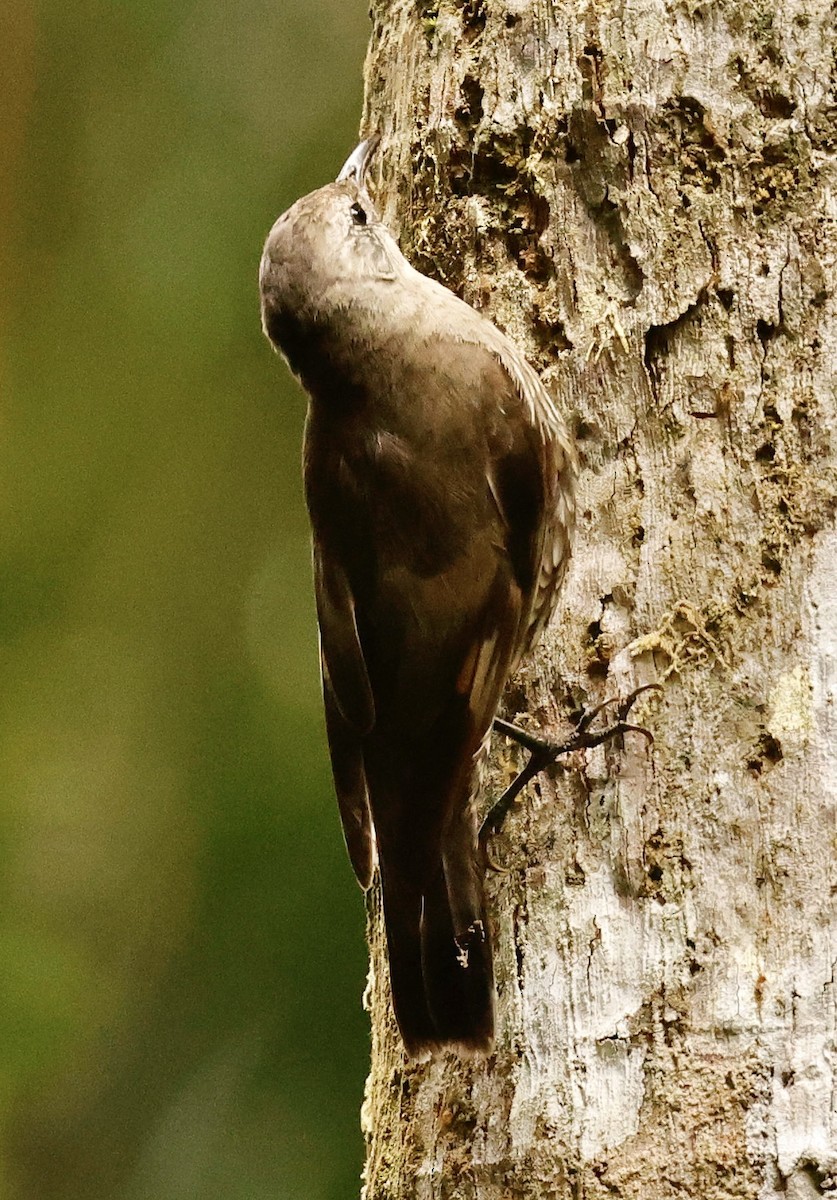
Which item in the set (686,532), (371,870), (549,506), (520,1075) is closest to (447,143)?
(549,506)

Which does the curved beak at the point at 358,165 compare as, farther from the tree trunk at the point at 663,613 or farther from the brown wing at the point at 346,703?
the brown wing at the point at 346,703

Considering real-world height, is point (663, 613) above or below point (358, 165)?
below

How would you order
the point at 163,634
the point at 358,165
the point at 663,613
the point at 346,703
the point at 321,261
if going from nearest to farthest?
the point at 663,613 → the point at 346,703 → the point at 321,261 → the point at 358,165 → the point at 163,634

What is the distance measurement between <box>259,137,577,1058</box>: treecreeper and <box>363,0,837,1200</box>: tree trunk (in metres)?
0.08

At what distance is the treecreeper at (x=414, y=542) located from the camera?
9.27 feet

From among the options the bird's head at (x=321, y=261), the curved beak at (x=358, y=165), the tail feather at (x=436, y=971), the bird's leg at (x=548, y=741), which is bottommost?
the tail feather at (x=436, y=971)

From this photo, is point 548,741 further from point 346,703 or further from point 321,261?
point 321,261

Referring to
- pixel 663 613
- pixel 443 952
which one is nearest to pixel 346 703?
pixel 443 952

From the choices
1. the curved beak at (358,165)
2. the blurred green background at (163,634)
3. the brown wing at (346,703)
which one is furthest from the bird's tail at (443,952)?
the blurred green background at (163,634)

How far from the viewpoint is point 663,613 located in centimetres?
274

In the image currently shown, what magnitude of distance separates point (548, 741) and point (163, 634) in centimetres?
279

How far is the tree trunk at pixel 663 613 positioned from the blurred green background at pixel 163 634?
1.72 metres

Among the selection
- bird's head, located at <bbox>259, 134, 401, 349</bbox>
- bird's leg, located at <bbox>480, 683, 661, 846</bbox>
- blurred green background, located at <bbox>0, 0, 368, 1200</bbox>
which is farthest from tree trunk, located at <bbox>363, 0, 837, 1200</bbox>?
blurred green background, located at <bbox>0, 0, 368, 1200</bbox>

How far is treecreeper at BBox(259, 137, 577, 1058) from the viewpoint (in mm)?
2826
